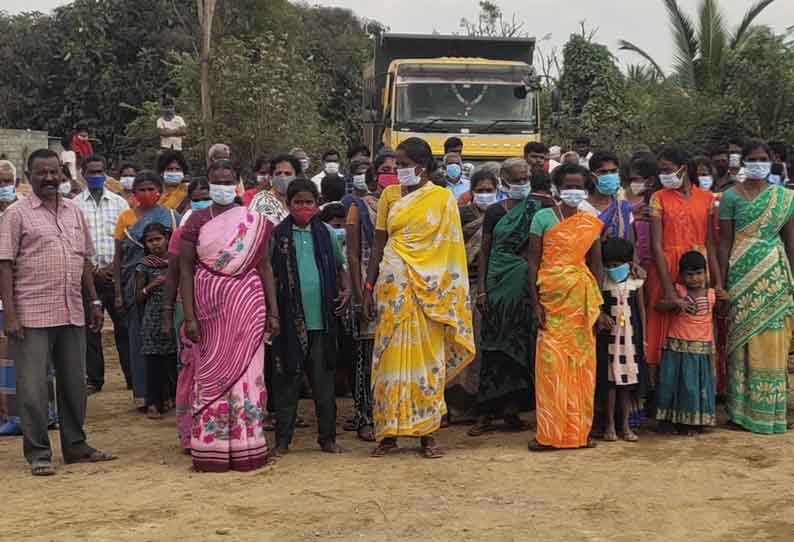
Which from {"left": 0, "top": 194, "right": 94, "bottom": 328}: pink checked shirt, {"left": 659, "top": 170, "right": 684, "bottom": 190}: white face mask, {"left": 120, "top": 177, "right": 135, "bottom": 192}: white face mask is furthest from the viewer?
{"left": 120, "top": 177, "right": 135, "bottom": 192}: white face mask

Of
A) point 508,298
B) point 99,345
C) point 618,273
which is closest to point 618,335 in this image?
point 618,273

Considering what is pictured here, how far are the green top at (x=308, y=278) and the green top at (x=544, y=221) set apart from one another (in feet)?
4.39

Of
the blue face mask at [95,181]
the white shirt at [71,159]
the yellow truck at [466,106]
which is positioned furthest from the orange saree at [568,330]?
the white shirt at [71,159]

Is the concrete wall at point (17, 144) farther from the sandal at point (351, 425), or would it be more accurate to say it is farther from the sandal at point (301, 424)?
the sandal at point (351, 425)

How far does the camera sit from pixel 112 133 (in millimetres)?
32375

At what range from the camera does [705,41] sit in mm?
22109

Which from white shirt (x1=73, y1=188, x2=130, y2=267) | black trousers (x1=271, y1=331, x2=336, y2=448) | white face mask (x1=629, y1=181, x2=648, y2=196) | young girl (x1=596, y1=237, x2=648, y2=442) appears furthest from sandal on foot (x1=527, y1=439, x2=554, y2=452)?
white shirt (x1=73, y1=188, x2=130, y2=267)

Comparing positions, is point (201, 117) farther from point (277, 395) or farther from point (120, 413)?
point (277, 395)

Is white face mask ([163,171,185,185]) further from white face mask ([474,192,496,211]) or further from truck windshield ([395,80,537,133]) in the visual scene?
truck windshield ([395,80,537,133])

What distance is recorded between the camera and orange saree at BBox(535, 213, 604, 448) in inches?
268

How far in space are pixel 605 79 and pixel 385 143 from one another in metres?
9.07

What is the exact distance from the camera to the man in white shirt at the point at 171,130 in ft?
55.4

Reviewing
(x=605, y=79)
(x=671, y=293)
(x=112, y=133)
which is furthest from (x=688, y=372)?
(x=112, y=133)

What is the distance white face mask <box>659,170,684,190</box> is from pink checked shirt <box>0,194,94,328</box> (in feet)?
12.1
